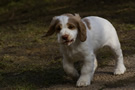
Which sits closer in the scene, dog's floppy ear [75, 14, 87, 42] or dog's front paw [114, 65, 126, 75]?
dog's floppy ear [75, 14, 87, 42]

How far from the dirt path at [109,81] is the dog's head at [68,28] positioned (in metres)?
0.81

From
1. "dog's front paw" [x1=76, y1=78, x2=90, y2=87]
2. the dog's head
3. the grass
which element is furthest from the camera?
the grass

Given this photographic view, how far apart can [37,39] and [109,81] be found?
4176mm

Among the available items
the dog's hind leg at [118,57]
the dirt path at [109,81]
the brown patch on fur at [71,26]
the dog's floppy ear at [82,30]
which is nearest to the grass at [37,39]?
the dirt path at [109,81]

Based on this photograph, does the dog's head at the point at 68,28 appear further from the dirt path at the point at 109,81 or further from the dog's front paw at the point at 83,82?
the dirt path at the point at 109,81

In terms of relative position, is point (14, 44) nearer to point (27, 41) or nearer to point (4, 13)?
point (27, 41)

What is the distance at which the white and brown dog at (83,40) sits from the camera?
209 inches

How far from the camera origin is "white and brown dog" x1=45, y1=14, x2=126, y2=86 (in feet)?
17.5

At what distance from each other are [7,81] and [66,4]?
29.6 feet

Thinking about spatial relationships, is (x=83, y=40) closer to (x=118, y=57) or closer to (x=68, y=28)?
(x=68, y=28)

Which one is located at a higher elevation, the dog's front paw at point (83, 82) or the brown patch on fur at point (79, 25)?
the brown patch on fur at point (79, 25)

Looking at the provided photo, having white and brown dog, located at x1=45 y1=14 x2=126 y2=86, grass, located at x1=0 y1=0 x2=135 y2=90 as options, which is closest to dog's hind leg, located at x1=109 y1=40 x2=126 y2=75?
white and brown dog, located at x1=45 y1=14 x2=126 y2=86

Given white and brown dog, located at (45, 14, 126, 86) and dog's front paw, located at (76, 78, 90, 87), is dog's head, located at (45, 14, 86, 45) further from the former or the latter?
dog's front paw, located at (76, 78, 90, 87)

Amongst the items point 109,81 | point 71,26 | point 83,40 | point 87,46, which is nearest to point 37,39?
point 109,81
